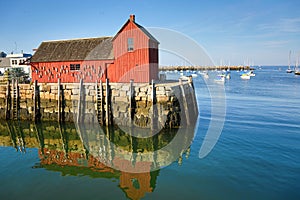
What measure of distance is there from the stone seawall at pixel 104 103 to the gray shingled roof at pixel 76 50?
150 inches

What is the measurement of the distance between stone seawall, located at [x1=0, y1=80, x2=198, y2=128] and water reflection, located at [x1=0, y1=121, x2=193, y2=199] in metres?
0.91

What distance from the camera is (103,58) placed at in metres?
20.8

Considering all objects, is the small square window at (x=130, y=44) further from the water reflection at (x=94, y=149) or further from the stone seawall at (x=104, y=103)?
the water reflection at (x=94, y=149)

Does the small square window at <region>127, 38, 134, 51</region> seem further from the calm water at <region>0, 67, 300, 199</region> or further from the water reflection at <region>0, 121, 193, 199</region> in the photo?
the calm water at <region>0, 67, 300, 199</region>

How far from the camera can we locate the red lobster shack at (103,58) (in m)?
19.8

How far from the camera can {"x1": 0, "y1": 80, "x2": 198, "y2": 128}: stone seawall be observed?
1678 cm

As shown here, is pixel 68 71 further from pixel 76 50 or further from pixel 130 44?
pixel 130 44

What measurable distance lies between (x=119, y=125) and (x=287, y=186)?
471 inches

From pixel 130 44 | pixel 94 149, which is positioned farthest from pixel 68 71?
pixel 94 149

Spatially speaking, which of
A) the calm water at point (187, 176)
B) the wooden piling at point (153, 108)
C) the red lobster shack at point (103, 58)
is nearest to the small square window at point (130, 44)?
the red lobster shack at point (103, 58)

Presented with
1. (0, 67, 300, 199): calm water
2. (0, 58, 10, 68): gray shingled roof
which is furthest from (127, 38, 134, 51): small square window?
(0, 58, 10, 68): gray shingled roof

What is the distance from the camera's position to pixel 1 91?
20812 millimetres

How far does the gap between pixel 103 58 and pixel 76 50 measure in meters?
3.66

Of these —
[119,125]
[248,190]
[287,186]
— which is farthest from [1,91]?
[287,186]
